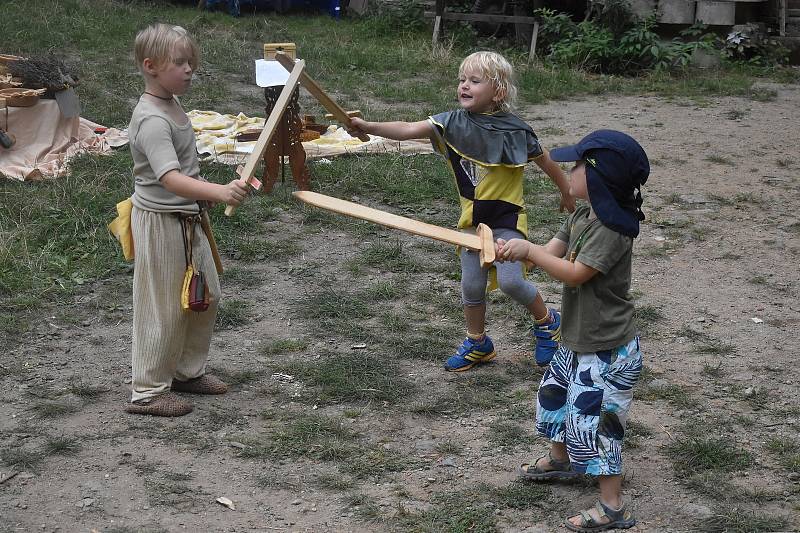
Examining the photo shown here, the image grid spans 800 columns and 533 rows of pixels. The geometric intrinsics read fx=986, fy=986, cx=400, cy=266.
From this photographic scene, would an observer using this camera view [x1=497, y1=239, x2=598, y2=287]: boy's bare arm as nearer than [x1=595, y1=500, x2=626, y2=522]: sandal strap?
Yes

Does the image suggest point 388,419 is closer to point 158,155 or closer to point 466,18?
point 158,155

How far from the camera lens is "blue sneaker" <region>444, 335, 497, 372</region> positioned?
4.58m

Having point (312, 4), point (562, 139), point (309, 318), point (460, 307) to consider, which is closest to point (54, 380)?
point (309, 318)

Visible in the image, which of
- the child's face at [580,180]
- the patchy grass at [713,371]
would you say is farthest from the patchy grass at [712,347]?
the child's face at [580,180]

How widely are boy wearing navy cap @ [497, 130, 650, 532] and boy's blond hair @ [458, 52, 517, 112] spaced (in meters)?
0.93

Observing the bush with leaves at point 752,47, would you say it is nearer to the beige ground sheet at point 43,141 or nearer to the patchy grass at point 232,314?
the beige ground sheet at point 43,141

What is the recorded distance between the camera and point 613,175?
3.18 m

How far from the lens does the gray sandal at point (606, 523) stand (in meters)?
3.32

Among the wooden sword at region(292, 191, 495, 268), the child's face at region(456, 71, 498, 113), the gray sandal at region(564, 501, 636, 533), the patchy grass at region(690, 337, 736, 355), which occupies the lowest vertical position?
the gray sandal at region(564, 501, 636, 533)

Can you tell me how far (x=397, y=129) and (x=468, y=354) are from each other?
3.57 ft

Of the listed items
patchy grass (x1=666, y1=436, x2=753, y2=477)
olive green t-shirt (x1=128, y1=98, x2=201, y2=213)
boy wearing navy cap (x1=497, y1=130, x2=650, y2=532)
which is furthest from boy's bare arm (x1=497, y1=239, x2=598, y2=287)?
olive green t-shirt (x1=128, y1=98, x2=201, y2=213)

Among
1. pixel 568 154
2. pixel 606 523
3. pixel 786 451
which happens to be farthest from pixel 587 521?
pixel 568 154

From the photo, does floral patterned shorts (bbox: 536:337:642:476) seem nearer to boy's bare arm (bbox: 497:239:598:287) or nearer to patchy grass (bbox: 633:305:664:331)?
boy's bare arm (bbox: 497:239:598:287)

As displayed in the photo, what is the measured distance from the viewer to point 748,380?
4.48 m
